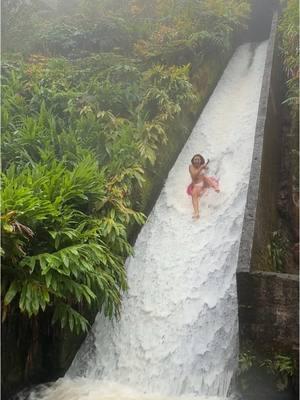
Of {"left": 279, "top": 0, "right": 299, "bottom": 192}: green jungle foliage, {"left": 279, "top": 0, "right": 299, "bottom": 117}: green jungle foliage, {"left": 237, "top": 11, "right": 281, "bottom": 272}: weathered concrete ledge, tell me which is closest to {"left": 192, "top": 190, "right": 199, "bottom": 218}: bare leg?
{"left": 237, "top": 11, "right": 281, "bottom": 272}: weathered concrete ledge

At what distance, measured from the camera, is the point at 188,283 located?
6645 mm

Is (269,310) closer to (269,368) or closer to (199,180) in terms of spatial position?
(269,368)

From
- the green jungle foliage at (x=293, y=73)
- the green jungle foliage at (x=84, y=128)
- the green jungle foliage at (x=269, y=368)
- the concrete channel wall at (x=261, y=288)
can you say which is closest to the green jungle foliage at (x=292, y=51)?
the green jungle foliage at (x=293, y=73)

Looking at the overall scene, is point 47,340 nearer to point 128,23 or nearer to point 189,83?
point 189,83

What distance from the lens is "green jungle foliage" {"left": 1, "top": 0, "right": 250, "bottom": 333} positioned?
5.10 metres

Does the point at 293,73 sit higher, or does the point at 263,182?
the point at 293,73

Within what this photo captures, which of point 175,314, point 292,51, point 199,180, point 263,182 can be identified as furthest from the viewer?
point 292,51

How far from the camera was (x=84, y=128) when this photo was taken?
864 centimetres

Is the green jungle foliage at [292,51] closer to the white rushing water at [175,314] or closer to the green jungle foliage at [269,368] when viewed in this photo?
the white rushing water at [175,314]

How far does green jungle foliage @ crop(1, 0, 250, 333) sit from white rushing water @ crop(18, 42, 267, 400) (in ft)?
1.66

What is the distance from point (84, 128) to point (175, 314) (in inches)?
166

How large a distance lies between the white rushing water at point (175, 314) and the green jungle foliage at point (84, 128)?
1.66 feet

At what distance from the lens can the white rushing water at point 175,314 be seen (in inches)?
217

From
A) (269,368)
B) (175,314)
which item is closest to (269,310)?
(269,368)
